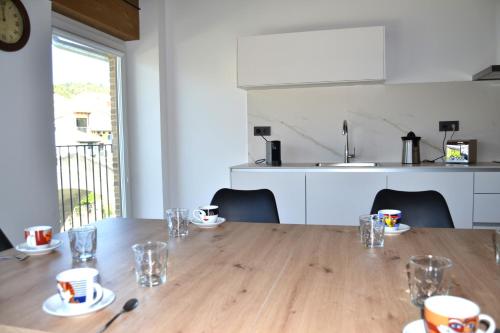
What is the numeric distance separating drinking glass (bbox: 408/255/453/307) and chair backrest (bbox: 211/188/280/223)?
1.26 m

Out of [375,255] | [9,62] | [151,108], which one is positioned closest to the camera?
[375,255]

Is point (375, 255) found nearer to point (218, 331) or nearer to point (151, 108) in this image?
point (218, 331)

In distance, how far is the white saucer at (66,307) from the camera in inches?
35.7

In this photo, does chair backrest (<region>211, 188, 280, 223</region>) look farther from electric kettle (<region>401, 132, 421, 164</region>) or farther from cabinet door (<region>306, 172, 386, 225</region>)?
electric kettle (<region>401, 132, 421, 164</region>)

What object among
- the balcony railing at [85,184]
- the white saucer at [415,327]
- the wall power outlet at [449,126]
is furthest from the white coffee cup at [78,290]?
the wall power outlet at [449,126]

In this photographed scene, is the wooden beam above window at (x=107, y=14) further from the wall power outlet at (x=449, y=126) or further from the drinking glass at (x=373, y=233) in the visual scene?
the wall power outlet at (x=449, y=126)

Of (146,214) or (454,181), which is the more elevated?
(454,181)

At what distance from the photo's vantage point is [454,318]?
68 cm

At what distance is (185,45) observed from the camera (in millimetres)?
4172

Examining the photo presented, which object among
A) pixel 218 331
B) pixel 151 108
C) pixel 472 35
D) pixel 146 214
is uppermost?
pixel 472 35

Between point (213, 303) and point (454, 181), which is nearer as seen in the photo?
point (213, 303)

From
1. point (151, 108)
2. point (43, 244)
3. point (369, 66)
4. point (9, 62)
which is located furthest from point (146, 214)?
point (43, 244)

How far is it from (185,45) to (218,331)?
3707 mm

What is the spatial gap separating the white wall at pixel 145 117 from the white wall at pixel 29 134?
1.24 metres
